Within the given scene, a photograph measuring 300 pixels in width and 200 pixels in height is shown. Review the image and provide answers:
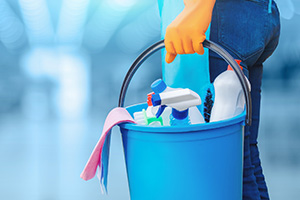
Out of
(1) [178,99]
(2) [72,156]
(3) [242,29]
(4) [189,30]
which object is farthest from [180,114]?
(2) [72,156]

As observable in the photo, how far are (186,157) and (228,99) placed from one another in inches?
8.1

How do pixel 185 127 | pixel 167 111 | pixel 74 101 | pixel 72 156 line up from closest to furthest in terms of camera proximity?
pixel 185 127 → pixel 167 111 → pixel 72 156 → pixel 74 101

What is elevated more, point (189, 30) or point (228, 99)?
point (189, 30)

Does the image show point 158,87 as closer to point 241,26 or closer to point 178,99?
point 178,99

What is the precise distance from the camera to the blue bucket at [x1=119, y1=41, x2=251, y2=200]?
631mm

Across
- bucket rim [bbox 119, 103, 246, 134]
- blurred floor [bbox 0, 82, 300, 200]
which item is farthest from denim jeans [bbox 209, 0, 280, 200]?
blurred floor [bbox 0, 82, 300, 200]

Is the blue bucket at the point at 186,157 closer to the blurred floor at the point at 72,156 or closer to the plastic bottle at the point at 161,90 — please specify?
the plastic bottle at the point at 161,90

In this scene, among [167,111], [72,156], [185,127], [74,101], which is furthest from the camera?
[74,101]

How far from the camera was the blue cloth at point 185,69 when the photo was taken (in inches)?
33.3

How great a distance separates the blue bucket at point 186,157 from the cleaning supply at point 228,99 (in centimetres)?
6

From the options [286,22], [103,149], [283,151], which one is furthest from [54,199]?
[286,22]

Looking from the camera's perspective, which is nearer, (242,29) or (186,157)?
(186,157)

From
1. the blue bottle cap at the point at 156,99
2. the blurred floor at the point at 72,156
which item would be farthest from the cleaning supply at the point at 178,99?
the blurred floor at the point at 72,156

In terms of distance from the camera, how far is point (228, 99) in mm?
754
